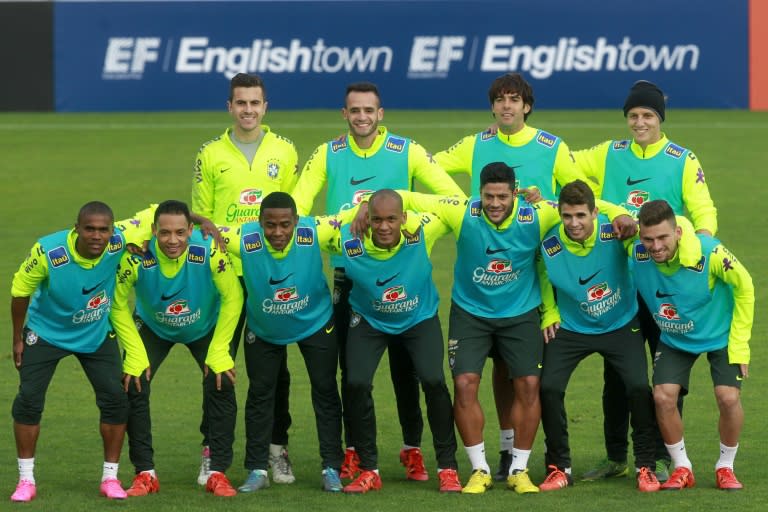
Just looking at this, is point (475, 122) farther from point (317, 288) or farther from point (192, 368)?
point (317, 288)

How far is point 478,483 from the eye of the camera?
9.34 metres

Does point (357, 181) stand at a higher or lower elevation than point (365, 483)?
higher

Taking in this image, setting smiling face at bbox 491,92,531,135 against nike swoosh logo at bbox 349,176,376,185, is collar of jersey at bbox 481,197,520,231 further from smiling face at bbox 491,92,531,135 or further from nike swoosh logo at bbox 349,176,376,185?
nike swoosh logo at bbox 349,176,376,185

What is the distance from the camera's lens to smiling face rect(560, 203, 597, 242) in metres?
9.14

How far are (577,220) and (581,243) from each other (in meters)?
0.25

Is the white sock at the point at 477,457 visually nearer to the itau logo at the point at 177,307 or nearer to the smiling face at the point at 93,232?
the itau logo at the point at 177,307

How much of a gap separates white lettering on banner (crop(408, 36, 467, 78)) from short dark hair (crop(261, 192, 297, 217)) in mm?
23150

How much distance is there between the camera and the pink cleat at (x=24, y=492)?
9.12 m

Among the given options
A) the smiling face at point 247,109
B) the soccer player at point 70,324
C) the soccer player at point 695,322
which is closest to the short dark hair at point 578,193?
the soccer player at point 695,322

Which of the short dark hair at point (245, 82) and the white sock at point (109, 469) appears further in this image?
the short dark hair at point (245, 82)

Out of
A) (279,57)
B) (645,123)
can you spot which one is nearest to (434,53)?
(279,57)

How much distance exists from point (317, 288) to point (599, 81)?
23563 millimetres

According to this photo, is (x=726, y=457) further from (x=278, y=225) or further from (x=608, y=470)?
Answer: (x=278, y=225)

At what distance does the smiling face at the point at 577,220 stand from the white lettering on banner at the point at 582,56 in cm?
2264
